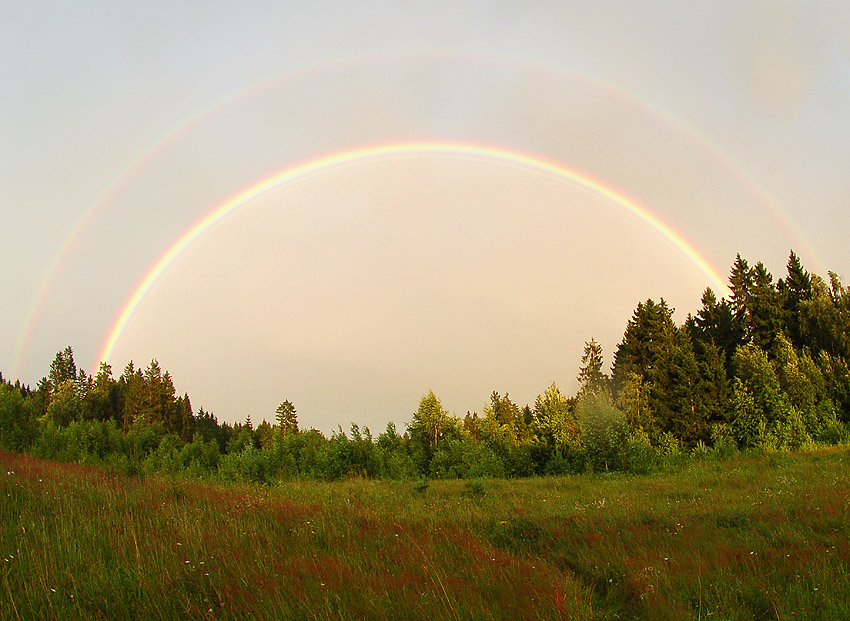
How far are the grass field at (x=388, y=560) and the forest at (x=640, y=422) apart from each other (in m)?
6.10

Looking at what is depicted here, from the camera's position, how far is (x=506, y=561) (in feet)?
18.6

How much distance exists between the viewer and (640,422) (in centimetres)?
4547

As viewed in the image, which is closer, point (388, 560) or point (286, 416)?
point (388, 560)

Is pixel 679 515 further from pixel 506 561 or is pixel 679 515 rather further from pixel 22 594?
A: pixel 22 594

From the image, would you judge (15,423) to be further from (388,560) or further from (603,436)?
(603,436)

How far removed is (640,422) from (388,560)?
149ft

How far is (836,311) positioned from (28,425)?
212ft

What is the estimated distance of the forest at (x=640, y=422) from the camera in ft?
93.8

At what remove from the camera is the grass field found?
4211 mm

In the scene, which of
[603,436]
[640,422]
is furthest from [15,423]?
[640,422]

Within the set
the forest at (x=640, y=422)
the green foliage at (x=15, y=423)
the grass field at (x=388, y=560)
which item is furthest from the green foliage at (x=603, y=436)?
the green foliage at (x=15, y=423)

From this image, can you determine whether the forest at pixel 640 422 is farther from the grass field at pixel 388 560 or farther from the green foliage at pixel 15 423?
the grass field at pixel 388 560

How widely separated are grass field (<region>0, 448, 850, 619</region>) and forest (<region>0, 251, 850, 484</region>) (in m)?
6.10

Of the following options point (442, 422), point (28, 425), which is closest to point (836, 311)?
point (442, 422)
